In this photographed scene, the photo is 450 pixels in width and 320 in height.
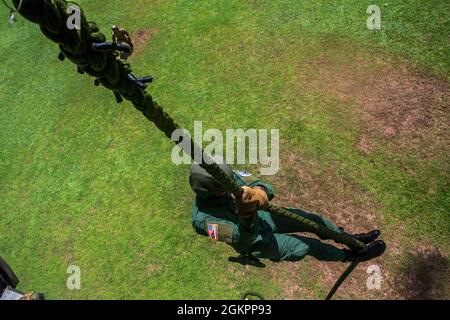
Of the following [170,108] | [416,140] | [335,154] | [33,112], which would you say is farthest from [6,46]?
[416,140]

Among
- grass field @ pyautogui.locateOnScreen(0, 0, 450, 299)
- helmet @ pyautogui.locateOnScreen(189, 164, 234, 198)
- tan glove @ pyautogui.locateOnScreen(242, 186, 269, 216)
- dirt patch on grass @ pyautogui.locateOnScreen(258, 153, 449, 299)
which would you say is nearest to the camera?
tan glove @ pyautogui.locateOnScreen(242, 186, 269, 216)

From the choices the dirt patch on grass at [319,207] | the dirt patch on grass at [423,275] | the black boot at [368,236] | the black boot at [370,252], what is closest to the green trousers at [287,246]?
the black boot at [370,252]

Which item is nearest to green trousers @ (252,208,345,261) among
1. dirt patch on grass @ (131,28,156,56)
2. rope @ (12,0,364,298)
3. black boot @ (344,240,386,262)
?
black boot @ (344,240,386,262)

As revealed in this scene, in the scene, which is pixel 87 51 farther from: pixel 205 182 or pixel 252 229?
pixel 252 229

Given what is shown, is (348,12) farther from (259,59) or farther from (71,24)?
(71,24)

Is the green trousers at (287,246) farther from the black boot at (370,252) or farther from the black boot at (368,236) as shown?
the black boot at (368,236)

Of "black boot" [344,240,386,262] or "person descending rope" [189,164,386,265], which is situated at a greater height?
"person descending rope" [189,164,386,265]

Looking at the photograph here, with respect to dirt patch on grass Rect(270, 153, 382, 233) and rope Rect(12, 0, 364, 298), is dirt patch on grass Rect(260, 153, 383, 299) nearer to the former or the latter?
dirt patch on grass Rect(270, 153, 382, 233)
